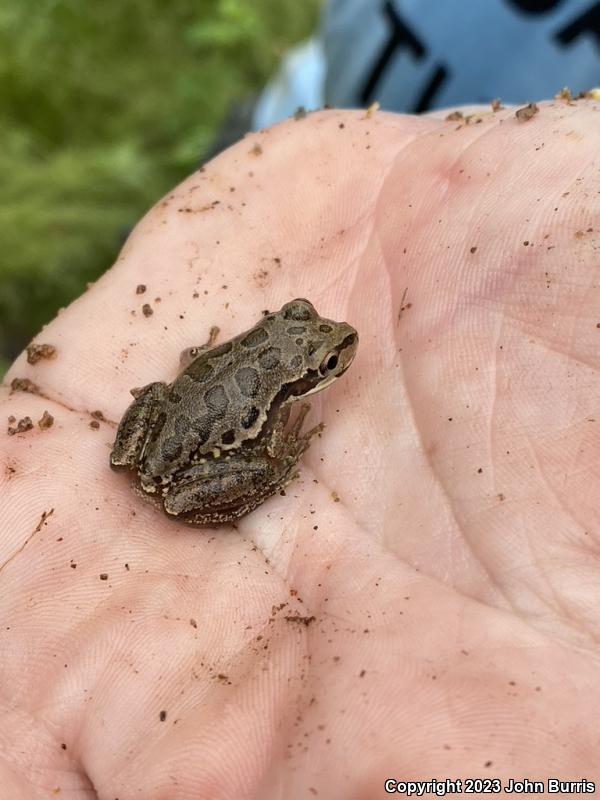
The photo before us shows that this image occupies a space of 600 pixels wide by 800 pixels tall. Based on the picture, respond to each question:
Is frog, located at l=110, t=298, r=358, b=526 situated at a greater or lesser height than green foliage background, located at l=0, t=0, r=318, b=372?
lesser

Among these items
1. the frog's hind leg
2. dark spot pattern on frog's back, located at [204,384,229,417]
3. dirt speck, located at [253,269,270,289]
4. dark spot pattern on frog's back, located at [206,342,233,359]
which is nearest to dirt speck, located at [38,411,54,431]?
the frog's hind leg

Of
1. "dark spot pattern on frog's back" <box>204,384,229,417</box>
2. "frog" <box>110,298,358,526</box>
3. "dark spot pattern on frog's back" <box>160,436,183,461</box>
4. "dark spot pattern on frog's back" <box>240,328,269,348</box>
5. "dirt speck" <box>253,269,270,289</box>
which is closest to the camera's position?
"frog" <box>110,298,358,526</box>

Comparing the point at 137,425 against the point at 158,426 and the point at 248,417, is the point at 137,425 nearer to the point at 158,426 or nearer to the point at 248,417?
the point at 158,426

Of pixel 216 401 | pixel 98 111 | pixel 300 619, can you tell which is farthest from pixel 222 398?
pixel 98 111

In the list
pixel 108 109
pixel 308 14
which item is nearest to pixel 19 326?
pixel 108 109

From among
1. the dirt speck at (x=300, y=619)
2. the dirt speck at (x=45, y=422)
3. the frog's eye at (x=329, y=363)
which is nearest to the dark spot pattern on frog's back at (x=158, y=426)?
the dirt speck at (x=45, y=422)

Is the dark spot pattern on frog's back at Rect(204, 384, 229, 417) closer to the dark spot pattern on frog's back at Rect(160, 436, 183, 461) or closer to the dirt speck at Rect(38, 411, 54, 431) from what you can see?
the dark spot pattern on frog's back at Rect(160, 436, 183, 461)

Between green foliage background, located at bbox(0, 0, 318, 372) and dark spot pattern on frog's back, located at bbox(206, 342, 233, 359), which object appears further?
green foliage background, located at bbox(0, 0, 318, 372)
